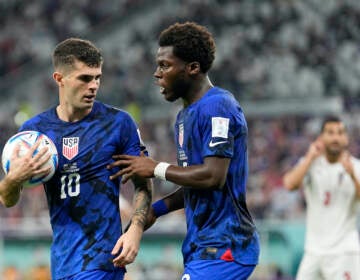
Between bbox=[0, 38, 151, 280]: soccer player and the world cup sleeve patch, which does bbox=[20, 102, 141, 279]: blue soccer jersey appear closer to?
bbox=[0, 38, 151, 280]: soccer player

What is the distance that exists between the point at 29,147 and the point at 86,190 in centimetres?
43

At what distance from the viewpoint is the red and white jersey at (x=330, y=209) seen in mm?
7961

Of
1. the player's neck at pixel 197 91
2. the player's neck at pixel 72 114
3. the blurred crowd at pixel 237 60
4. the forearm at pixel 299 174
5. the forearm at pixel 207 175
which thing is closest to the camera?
the forearm at pixel 207 175

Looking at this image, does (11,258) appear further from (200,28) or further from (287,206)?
(200,28)

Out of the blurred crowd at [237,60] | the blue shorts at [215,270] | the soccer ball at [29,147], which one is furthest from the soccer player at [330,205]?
the blurred crowd at [237,60]

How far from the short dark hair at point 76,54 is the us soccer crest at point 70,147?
1.54 feet

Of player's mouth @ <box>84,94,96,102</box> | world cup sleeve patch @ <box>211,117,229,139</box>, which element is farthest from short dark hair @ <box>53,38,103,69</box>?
world cup sleeve patch @ <box>211,117,229,139</box>

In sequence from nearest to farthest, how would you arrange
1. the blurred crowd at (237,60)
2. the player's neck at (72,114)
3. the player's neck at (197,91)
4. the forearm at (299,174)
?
1. the player's neck at (197,91)
2. the player's neck at (72,114)
3. the forearm at (299,174)
4. the blurred crowd at (237,60)

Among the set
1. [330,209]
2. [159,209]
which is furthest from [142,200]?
[330,209]

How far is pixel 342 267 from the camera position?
7852 millimetres

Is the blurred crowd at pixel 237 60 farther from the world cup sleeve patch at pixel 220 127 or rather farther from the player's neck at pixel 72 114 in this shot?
the world cup sleeve patch at pixel 220 127

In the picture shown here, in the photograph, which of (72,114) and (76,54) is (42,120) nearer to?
(72,114)

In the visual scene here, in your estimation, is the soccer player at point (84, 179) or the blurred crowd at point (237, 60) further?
the blurred crowd at point (237, 60)

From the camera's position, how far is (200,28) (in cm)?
491
